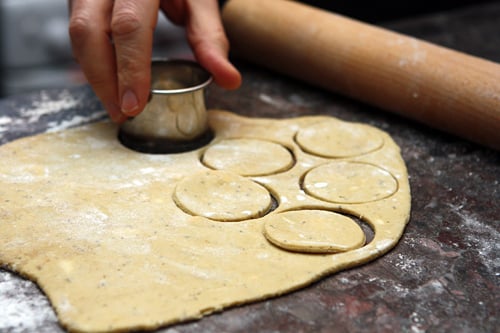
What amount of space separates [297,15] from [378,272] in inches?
58.5

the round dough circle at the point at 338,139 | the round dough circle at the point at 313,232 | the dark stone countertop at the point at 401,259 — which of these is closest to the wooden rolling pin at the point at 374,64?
the dark stone countertop at the point at 401,259

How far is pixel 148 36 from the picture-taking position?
83.4 inches

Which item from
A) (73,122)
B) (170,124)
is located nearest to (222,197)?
(170,124)

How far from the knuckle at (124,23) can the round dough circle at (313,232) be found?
757 millimetres

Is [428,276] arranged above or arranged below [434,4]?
below

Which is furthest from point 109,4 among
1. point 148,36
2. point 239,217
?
point 239,217

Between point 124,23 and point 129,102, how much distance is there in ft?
0.81

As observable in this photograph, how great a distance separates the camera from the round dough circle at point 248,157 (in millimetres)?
2078

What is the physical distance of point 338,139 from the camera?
228 centimetres

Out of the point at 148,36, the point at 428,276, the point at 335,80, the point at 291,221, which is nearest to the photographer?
the point at 428,276

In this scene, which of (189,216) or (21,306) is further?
(189,216)

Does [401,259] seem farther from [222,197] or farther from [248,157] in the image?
[248,157]

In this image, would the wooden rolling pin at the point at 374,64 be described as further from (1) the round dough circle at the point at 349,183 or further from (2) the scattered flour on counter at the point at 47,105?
(2) the scattered flour on counter at the point at 47,105

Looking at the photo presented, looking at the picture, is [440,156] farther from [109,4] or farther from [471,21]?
[471,21]
